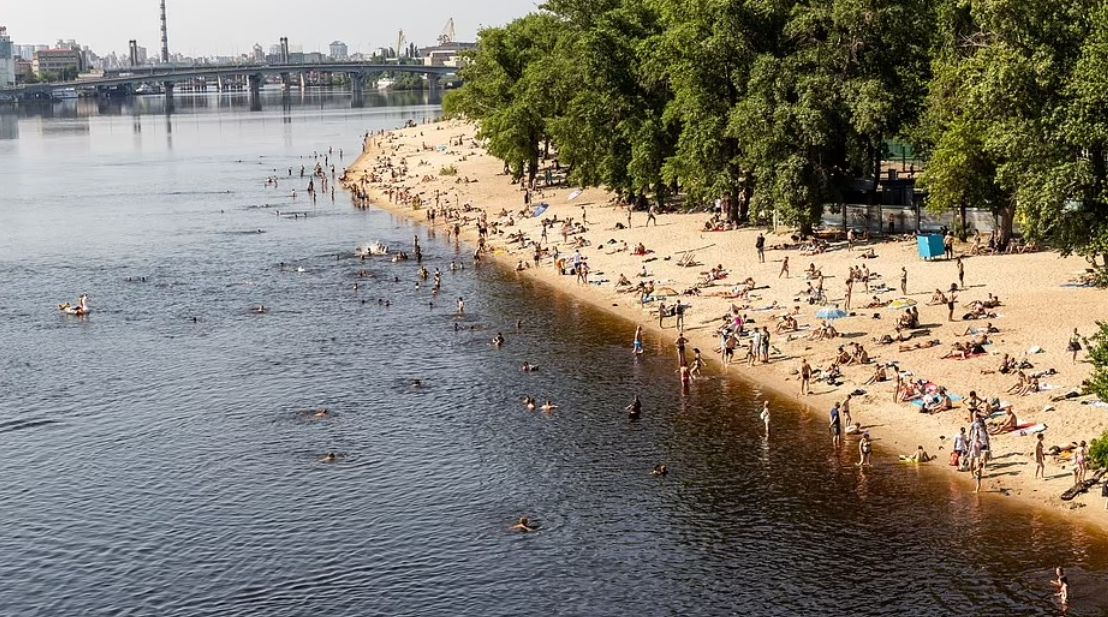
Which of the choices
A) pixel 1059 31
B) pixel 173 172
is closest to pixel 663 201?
pixel 1059 31

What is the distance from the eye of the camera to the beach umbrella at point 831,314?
64.9 metres

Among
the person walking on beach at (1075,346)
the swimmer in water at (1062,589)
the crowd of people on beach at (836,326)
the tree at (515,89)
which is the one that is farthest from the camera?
the tree at (515,89)

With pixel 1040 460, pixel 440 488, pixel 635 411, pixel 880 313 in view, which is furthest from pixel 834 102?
pixel 440 488

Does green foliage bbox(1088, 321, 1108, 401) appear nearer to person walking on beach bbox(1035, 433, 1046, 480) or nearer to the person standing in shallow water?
person walking on beach bbox(1035, 433, 1046, 480)

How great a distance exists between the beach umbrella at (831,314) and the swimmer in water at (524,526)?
26.5 m

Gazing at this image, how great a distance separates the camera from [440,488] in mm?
48000

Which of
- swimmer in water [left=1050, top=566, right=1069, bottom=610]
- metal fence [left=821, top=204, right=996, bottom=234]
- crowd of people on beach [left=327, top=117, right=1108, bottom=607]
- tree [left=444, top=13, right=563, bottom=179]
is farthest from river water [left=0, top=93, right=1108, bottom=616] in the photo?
tree [left=444, top=13, right=563, bottom=179]

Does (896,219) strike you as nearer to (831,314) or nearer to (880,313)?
(880,313)

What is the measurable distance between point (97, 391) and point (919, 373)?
1572 inches

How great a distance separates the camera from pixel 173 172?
602 feet

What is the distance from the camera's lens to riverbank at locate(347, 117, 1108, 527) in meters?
47.8

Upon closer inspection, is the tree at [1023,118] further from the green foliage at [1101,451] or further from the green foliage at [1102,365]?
the green foliage at [1101,451]

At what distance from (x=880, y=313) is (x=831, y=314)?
2.56m

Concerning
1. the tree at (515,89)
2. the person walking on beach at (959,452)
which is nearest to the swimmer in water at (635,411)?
the person walking on beach at (959,452)
